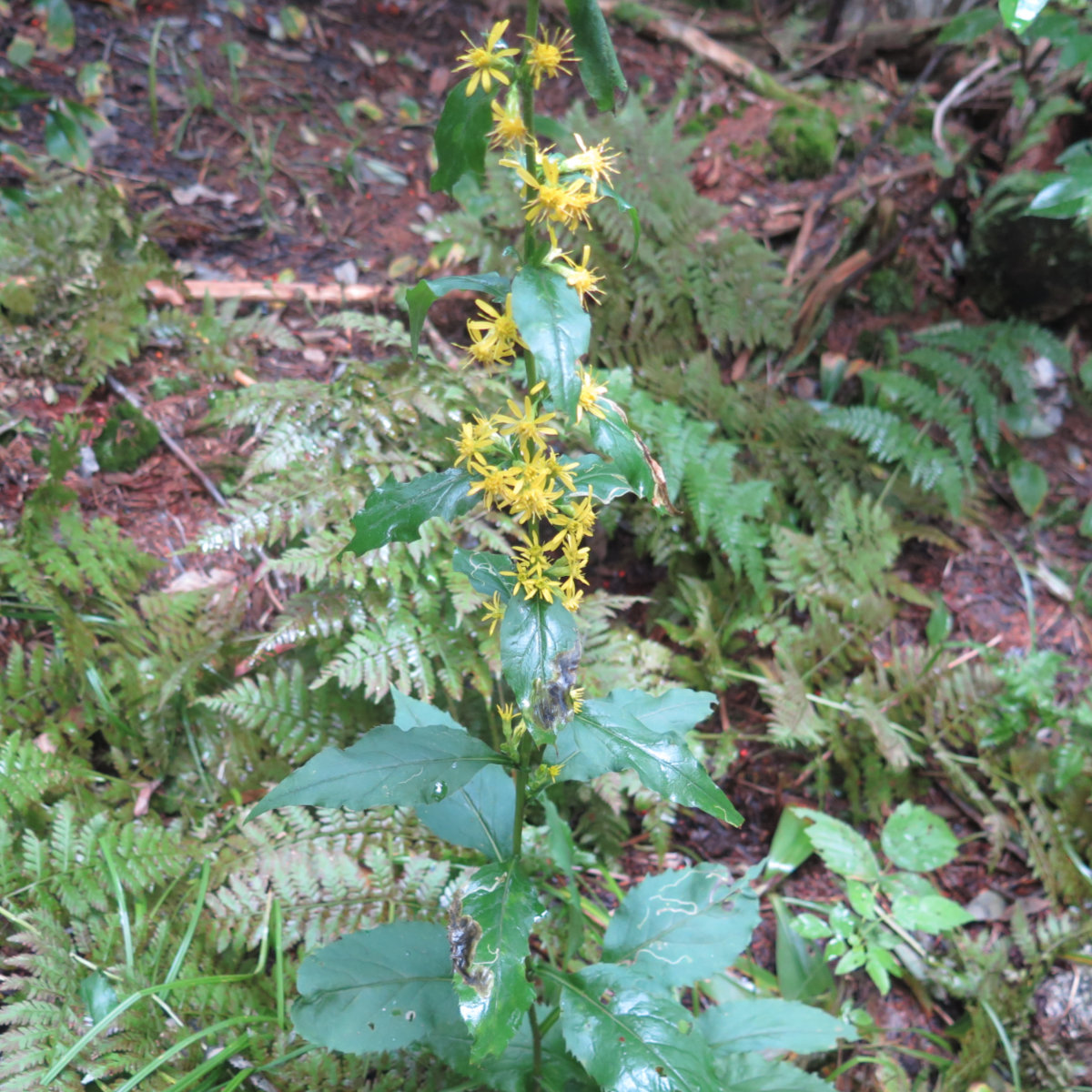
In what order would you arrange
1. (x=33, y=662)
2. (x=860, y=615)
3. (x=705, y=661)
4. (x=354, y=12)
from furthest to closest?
(x=354, y=12) → (x=860, y=615) → (x=705, y=661) → (x=33, y=662)

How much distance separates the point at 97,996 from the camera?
162cm

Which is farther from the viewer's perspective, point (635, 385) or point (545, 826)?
point (635, 385)

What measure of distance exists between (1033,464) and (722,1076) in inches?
136

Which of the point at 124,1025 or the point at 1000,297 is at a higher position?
the point at 1000,297

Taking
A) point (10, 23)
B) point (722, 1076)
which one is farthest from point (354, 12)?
point (722, 1076)

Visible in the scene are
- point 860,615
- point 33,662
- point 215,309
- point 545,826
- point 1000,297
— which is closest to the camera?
point 33,662

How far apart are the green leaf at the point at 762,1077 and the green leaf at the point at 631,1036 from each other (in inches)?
13.2

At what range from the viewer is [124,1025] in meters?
1.63

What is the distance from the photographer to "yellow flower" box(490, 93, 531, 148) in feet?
3.68

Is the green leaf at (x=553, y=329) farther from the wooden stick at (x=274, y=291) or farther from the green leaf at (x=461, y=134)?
the wooden stick at (x=274, y=291)

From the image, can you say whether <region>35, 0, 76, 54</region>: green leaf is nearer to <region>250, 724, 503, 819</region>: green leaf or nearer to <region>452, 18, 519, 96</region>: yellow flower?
<region>452, 18, 519, 96</region>: yellow flower

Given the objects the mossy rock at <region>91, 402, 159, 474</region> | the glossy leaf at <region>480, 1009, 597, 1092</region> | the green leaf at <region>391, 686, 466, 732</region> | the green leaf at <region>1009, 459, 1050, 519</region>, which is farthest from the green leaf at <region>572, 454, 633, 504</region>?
the green leaf at <region>1009, 459, 1050, 519</region>

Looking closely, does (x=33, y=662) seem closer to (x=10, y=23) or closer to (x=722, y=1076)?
(x=722, y=1076)

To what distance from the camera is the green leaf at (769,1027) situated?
1.76 meters
